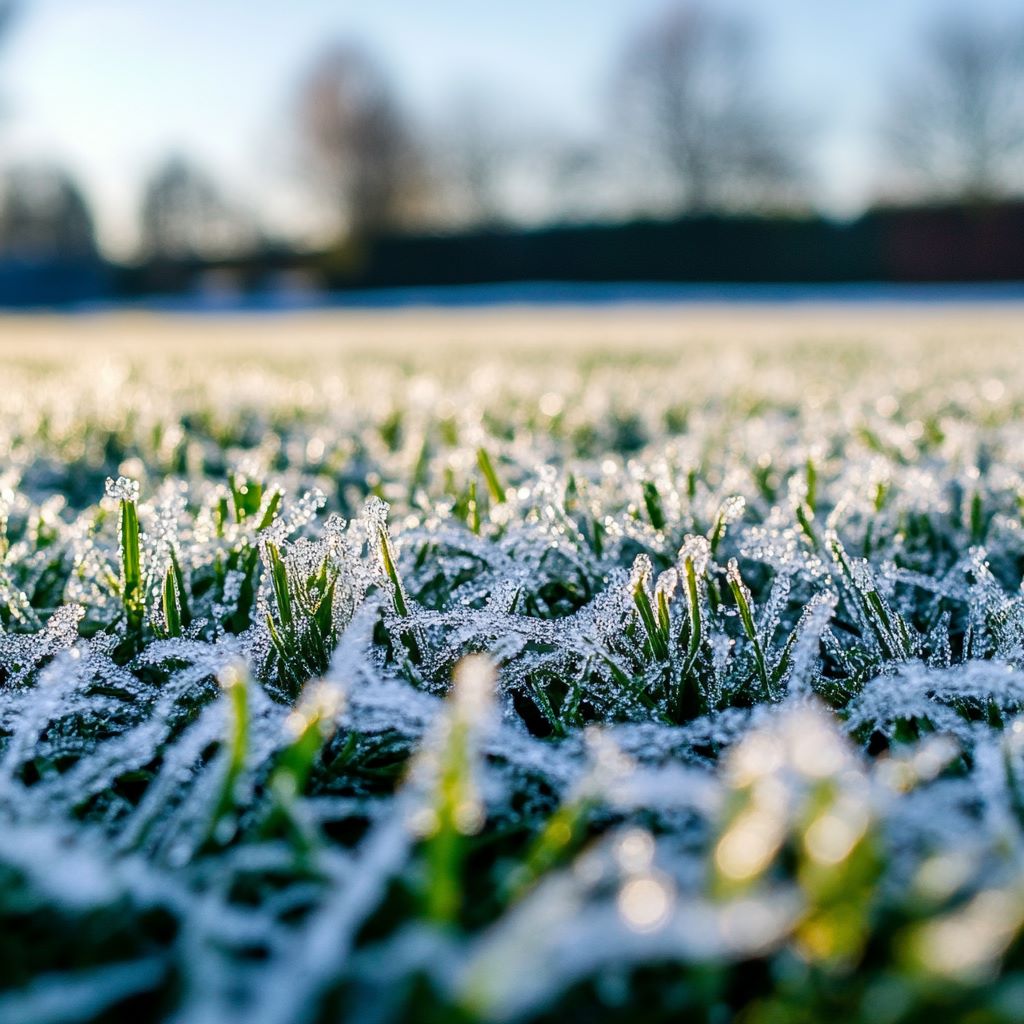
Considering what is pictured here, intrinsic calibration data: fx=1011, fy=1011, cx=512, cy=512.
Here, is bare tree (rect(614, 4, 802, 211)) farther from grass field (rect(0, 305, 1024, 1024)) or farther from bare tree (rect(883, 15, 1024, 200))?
grass field (rect(0, 305, 1024, 1024))

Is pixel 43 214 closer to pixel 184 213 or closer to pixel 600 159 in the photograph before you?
pixel 184 213

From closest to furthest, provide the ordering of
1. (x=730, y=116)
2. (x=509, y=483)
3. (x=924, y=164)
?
(x=509, y=483) < (x=924, y=164) < (x=730, y=116)

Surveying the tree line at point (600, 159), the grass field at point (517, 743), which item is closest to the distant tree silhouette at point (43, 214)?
the tree line at point (600, 159)

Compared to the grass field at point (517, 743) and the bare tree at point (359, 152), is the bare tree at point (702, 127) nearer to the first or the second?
the bare tree at point (359, 152)

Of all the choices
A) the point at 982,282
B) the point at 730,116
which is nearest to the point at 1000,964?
the point at 982,282

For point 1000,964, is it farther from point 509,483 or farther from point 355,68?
point 355,68

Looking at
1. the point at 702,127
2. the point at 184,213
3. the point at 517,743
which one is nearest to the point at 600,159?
the point at 702,127
